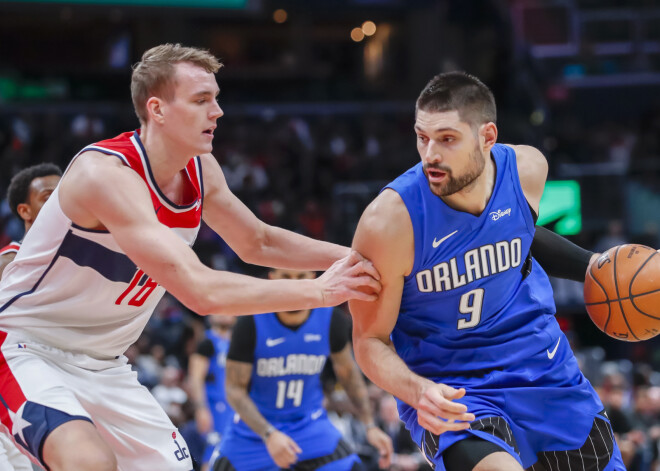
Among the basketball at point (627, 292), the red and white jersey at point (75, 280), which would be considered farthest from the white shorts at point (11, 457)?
the basketball at point (627, 292)

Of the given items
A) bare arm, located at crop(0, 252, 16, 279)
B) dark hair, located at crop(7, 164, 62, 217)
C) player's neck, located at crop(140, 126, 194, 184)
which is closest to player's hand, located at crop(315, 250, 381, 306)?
player's neck, located at crop(140, 126, 194, 184)

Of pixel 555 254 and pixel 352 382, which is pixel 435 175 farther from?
pixel 352 382

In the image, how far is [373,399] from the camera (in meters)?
9.98

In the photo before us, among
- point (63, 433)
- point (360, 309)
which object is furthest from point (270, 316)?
point (63, 433)

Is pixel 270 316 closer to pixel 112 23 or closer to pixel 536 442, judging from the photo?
pixel 536 442

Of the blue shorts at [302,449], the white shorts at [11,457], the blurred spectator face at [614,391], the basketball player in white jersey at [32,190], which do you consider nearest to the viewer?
the white shorts at [11,457]

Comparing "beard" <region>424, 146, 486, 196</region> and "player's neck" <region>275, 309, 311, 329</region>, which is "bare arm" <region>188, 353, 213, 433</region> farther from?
"beard" <region>424, 146, 486, 196</region>

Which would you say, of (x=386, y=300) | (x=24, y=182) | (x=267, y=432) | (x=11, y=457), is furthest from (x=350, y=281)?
(x=267, y=432)

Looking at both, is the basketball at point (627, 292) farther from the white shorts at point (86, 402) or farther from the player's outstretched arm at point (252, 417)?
the player's outstretched arm at point (252, 417)

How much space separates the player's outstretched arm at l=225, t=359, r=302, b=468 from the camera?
5754mm

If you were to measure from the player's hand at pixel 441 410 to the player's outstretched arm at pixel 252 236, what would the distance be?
3.35 feet

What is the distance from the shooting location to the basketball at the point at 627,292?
4.13 meters

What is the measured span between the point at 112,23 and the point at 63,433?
63.4 feet

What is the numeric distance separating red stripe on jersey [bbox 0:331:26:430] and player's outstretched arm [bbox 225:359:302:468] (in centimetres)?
237
